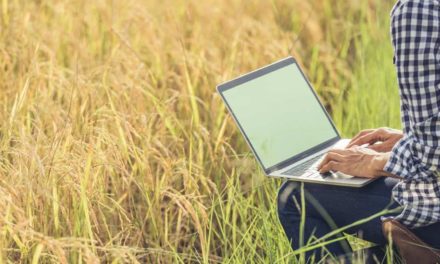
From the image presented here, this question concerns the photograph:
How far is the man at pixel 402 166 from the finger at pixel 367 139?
2 cm

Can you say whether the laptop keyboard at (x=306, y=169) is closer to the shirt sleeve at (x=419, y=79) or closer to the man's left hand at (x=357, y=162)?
the man's left hand at (x=357, y=162)

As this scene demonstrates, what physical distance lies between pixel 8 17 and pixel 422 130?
5.78 feet

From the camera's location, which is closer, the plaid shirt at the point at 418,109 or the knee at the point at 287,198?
the plaid shirt at the point at 418,109

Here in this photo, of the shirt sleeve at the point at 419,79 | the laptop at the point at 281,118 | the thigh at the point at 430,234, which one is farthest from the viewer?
the laptop at the point at 281,118

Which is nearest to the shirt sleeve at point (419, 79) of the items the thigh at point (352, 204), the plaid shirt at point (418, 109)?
the plaid shirt at point (418, 109)

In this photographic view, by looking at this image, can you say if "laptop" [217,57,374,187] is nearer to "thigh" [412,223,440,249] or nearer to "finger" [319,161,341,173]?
"finger" [319,161,341,173]

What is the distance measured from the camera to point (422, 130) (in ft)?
6.26

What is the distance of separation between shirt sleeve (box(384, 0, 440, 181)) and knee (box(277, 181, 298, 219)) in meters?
0.28

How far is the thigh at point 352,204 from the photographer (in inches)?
80.4

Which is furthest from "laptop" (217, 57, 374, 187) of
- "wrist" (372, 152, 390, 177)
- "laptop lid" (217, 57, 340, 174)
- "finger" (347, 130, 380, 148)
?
"wrist" (372, 152, 390, 177)

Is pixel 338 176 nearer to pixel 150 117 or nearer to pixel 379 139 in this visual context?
pixel 379 139

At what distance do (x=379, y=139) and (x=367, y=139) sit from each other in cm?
3

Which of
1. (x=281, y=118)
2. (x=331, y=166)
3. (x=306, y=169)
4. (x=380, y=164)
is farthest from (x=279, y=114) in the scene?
(x=380, y=164)

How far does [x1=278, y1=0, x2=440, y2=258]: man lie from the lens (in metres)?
1.86
